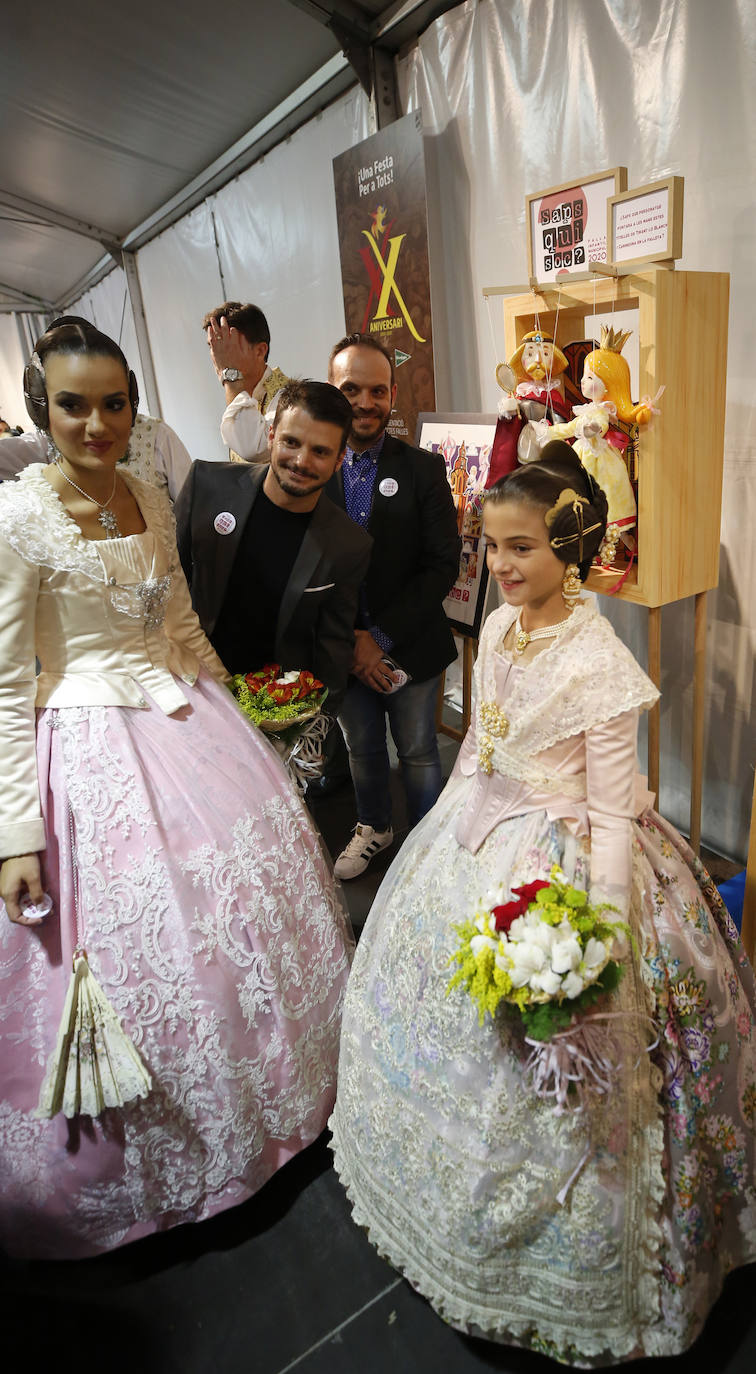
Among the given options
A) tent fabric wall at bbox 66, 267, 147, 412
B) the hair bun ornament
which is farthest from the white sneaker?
tent fabric wall at bbox 66, 267, 147, 412

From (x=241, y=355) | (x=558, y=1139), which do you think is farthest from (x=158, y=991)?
(x=241, y=355)

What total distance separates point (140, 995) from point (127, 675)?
672 mm

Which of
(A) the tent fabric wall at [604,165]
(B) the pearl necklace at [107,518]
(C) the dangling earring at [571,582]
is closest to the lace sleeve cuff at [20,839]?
(B) the pearl necklace at [107,518]

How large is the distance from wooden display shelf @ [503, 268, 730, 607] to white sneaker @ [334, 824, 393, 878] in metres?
1.25

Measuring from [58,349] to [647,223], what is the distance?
1.35 meters

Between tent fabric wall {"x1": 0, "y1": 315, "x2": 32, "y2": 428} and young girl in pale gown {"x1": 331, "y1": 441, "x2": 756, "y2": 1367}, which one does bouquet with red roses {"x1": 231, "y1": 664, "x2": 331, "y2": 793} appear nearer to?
young girl in pale gown {"x1": 331, "y1": 441, "x2": 756, "y2": 1367}

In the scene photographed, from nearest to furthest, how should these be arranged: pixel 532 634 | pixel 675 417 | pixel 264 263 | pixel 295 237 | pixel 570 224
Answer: pixel 532 634 → pixel 675 417 → pixel 570 224 → pixel 295 237 → pixel 264 263

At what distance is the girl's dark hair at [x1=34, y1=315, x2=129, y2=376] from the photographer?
1.51 metres

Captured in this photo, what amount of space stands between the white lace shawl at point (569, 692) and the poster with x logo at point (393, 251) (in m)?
2.49

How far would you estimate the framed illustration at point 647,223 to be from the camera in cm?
178

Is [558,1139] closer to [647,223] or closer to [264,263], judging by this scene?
[647,223]

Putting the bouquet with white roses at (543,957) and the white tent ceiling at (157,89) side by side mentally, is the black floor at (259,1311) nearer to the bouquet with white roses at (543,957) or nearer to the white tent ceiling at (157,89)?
the bouquet with white roses at (543,957)

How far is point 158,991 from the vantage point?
153 cm

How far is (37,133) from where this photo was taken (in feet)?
15.9
